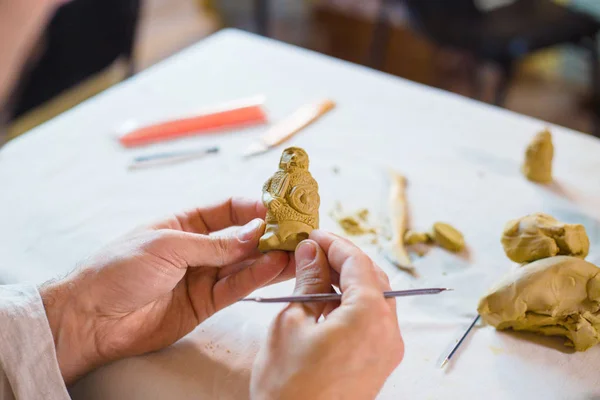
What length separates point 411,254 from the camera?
131 cm

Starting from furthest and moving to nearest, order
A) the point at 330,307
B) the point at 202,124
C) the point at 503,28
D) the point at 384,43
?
the point at 384,43 < the point at 503,28 < the point at 202,124 < the point at 330,307

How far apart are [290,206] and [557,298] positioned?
482 millimetres

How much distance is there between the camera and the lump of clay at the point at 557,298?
105 centimetres

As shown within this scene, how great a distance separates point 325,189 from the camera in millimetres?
1480

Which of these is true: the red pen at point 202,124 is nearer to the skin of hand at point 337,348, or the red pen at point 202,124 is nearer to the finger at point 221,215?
the finger at point 221,215

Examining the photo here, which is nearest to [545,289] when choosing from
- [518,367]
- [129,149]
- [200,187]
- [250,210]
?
[518,367]

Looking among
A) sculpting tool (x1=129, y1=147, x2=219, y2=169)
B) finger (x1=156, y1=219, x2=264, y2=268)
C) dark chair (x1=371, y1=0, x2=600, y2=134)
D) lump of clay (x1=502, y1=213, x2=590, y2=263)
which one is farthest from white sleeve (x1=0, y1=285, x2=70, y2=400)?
dark chair (x1=371, y1=0, x2=600, y2=134)

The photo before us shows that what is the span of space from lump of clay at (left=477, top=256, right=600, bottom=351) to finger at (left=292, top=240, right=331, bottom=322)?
1.11ft

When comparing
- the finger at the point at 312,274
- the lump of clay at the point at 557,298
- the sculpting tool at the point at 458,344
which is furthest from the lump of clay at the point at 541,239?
the finger at the point at 312,274

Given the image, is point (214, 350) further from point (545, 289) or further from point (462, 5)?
→ point (462, 5)

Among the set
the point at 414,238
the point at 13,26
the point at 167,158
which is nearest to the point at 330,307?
the point at 414,238

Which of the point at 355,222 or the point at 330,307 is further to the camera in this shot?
the point at 355,222

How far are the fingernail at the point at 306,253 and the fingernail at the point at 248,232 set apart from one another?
0.46 feet

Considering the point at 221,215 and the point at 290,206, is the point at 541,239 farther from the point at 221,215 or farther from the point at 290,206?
the point at 221,215
